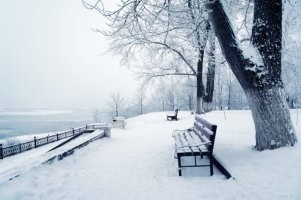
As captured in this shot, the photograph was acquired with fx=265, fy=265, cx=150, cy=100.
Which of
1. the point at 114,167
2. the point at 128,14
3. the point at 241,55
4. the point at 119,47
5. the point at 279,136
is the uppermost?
the point at 119,47

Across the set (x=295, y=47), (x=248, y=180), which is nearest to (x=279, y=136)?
(x=248, y=180)

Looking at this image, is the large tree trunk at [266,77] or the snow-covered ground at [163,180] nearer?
the snow-covered ground at [163,180]

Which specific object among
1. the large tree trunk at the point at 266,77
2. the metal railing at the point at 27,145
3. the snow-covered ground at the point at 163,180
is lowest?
the metal railing at the point at 27,145

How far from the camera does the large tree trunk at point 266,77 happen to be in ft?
19.4

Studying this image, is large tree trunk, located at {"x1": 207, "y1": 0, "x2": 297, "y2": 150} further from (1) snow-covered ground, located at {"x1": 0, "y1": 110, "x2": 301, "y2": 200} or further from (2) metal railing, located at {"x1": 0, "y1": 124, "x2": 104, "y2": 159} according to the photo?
(2) metal railing, located at {"x1": 0, "y1": 124, "x2": 104, "y2": 159}

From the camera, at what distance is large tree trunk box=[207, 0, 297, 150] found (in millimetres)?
5910

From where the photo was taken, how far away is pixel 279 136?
588 centimetres

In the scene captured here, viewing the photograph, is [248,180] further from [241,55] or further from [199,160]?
[241,55]

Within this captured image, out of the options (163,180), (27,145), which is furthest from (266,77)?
(27,145)

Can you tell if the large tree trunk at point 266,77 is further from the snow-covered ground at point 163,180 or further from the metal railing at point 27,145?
the metal railing at point 27,145

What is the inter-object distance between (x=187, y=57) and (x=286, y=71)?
22.5ft

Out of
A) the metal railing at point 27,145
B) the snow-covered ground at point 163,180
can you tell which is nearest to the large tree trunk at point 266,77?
the snow-covered ground at point 163,180

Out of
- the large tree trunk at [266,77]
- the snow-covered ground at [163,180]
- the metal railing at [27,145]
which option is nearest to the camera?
the snow-covered ground at [163,180]

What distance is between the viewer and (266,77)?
19.5 feet
